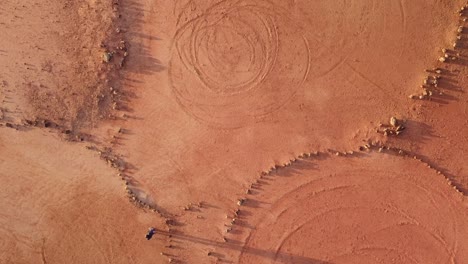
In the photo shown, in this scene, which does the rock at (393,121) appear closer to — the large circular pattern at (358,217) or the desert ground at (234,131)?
the desert ground at (234,131)

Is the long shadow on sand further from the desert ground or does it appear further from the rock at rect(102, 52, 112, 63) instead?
the rock at rect(102, 52, 112, 63)

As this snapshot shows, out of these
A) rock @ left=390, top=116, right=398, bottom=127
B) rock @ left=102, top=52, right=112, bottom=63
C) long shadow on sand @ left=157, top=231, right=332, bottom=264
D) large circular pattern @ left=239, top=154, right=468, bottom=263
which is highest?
rock @ left=390, top=116, right=398, bottom=127

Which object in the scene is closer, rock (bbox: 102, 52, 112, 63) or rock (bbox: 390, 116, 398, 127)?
rock (bbox: 390, 116, 398, 127)

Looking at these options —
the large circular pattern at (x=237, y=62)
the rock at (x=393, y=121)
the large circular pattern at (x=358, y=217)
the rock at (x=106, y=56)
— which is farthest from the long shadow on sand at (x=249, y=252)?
the rock at (x=106, y=56)

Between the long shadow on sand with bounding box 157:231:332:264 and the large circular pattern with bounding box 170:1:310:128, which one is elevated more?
the large circular pattern with bounding box 170:1:310:128

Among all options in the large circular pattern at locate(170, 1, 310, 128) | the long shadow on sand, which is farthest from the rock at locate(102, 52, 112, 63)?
the long shadow on sand

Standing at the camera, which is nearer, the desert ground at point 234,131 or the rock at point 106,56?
the desert ground at point 234,131
